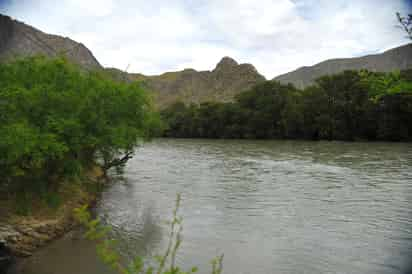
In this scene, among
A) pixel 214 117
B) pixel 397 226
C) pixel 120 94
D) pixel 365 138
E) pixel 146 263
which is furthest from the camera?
pixel 214 117

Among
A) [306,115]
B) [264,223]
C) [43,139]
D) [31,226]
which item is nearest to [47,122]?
[43,139]

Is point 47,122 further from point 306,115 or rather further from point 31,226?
point 306,115

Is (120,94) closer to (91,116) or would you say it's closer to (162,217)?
(91,116)

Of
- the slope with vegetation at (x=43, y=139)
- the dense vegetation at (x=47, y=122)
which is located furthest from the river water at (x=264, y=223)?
the dense vegetation at (x=47, y=122)

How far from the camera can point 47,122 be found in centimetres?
1122

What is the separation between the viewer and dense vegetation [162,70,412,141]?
61.8m

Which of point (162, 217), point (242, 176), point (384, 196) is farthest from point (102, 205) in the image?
A: point (384, 196)

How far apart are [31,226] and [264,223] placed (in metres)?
8.07

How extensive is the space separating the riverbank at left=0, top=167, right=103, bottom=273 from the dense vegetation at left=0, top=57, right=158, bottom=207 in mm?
737

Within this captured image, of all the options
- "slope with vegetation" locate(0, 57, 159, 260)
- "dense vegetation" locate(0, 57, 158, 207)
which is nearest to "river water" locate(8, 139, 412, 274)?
"slope with vegetation" locate(0, 57, 159, 260)

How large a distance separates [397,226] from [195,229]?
7.48 meters

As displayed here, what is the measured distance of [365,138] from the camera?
66062mm

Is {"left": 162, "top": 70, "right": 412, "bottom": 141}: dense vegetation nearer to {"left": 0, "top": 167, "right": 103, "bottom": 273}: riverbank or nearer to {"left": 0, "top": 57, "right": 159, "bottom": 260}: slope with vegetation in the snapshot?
{"left": 0, "top": 57, "right": 159, "bottom": 260}: slope with vegetation

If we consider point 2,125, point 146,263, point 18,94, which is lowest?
point 146,263
